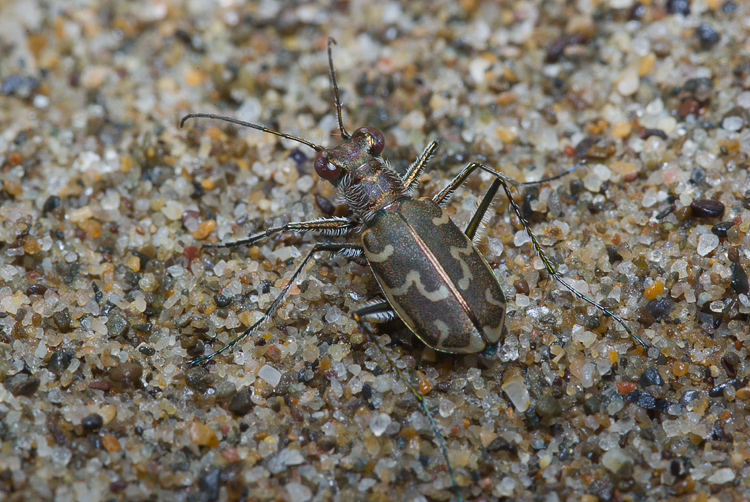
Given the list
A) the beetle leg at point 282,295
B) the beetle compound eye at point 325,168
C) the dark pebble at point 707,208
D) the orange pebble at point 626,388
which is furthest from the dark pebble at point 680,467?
the beetle compound eye at point 325,168

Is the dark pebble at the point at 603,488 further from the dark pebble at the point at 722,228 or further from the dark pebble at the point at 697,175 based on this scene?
the dark pebble at the point at 697,175

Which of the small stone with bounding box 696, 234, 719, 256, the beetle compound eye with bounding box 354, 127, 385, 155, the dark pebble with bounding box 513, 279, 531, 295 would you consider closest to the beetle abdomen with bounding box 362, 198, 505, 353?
the dark pebble with bounding box 513, 279, 531, 295

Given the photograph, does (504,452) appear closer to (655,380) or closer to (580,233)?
(655,380)

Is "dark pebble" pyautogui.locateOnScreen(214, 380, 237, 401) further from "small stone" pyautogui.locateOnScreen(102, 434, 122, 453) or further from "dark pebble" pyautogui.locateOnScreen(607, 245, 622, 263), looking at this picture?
"dark pebble" pyautogui.locateOnScreen(607, 245, 622, 263)

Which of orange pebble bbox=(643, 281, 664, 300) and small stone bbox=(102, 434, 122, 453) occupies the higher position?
small stone bbox=(102, 434, 122, 453)

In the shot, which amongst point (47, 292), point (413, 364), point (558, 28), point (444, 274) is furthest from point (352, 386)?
point (558, 28)
